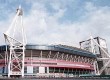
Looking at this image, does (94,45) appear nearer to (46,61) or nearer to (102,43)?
(102,43)

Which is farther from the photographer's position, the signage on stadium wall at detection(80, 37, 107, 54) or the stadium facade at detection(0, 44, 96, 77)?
the signage on stadium wall at detection(80, 37, 107, 54)

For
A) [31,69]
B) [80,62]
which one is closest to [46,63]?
[31,69]

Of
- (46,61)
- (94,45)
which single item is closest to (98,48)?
(94,45)

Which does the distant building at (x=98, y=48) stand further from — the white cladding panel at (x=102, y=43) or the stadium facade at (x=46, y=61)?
the stadium facade at (x=46, y=61)

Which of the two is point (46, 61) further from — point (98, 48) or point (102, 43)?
point (102, 43)

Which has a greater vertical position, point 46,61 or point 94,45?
point 94,45

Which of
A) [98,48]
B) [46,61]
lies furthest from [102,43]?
[46,61]

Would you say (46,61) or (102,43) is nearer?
(46,61)

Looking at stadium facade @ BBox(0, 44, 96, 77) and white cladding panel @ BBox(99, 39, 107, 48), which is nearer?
stadium facade @ BBox(0, 44, 96, 77)

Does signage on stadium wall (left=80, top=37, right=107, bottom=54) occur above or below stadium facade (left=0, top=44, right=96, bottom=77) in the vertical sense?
above

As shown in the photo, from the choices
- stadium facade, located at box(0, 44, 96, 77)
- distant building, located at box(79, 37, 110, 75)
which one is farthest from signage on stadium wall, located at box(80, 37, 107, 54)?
stadium facade, located at box(0, 44, 96, 77)

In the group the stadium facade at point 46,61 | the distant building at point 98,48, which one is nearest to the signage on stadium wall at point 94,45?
the distant building at point 98,48

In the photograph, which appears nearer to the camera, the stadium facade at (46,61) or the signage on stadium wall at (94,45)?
the stadium facade at (46,61)

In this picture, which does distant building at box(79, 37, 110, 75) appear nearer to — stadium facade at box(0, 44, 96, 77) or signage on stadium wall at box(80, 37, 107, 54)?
signage on stadium wall at box(80, 37, 107, 54)
